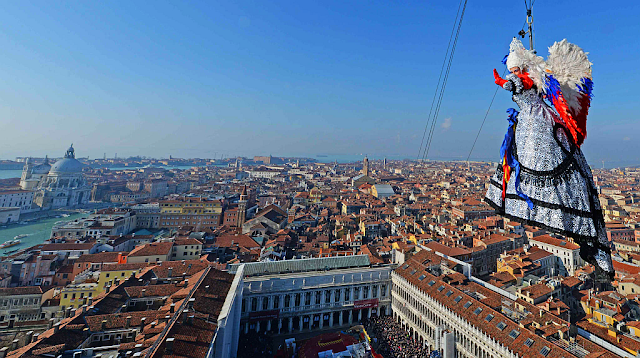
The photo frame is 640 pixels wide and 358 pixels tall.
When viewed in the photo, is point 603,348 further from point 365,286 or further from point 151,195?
point 151,195

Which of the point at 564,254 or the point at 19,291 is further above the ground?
the point at 564,254

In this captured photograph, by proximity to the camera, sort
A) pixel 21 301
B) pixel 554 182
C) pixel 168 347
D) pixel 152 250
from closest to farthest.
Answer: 1. pixel 554 182
2. pixel 168 347
3. pixel 21 301
4. pixel 152 250

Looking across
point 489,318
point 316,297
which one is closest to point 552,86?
point 489,318

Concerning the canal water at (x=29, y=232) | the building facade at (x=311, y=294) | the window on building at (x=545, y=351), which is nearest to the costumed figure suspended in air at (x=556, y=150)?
the window on building at (x=545, y=351)

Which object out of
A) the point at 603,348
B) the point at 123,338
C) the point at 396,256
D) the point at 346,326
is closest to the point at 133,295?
the point at 123,338

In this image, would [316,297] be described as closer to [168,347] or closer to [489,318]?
[489,318]

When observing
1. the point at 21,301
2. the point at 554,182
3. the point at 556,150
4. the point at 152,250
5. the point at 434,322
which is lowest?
the point at 21,301

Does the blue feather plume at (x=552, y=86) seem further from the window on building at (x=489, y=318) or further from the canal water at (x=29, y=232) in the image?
the canal water at (x=29, y=232)
